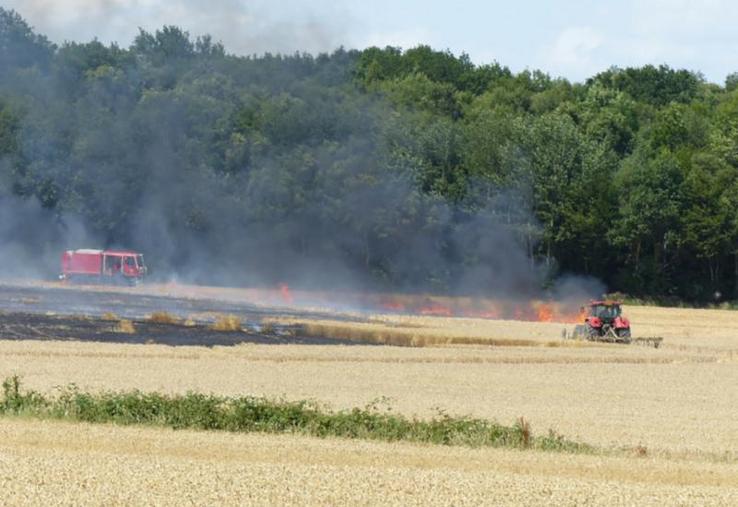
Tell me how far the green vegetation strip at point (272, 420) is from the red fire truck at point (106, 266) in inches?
3340

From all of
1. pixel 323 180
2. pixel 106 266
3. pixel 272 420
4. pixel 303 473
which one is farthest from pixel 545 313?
pixel 303 473

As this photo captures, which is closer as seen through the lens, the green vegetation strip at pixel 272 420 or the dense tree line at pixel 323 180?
the green vegetation strip at pixel 272 420

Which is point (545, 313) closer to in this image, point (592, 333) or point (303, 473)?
point (592, 333)

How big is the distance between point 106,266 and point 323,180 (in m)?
18.6

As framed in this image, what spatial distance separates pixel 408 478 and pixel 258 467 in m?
2.74

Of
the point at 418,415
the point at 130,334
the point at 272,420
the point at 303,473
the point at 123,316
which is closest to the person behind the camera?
the point at 303,473

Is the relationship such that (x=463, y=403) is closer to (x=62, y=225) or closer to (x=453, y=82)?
(x=62, y=225)

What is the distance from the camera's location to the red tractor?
237 ft

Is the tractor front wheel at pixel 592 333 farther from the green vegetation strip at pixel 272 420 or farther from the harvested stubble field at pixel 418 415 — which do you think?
the green vegetation strip at pixel 272 420

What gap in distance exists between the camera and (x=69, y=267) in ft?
392

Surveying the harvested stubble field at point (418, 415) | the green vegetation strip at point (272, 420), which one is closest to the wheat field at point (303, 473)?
the harvested stubble field at point (418, 415)

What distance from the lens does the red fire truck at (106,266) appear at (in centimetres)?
11744

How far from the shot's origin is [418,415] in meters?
37.0

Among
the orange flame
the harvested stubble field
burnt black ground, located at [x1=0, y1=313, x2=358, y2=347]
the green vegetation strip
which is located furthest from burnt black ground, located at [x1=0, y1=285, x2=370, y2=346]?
the green vegetation strip
